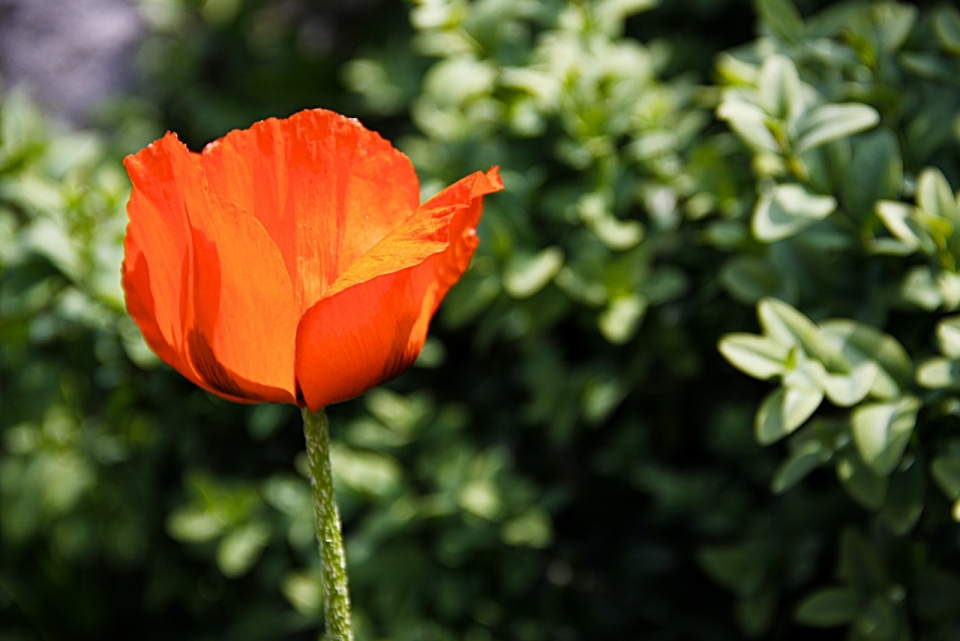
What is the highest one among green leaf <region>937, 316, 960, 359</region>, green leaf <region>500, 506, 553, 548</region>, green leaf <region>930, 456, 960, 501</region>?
green leaf <region>937, 316, 960, 359</region>

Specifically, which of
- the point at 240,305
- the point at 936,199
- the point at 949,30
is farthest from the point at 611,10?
the point at 240,305

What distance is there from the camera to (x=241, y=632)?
166 centimetres

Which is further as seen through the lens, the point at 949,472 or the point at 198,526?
the point at 198,526

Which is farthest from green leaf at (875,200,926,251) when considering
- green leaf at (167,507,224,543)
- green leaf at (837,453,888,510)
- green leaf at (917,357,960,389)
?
green leaf at (167,507,224,543)

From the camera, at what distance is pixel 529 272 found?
A: 1278 millimetres

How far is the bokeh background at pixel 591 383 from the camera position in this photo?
1.08 m

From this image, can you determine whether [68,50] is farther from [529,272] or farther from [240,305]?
[240,305]

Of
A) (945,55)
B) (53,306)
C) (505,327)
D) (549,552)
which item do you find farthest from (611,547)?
(53,306)

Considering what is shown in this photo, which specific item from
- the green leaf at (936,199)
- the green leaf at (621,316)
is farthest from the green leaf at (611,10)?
the green leaf at (936,199)

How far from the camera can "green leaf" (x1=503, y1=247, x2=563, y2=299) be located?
49.6 inches

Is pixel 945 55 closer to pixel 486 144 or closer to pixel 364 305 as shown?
pixel 486 144

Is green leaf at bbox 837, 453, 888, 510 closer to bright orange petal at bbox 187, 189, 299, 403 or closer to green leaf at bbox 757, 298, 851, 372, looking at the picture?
green leaf at bbox 757, 298, 851, 372

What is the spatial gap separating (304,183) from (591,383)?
720 millimetres

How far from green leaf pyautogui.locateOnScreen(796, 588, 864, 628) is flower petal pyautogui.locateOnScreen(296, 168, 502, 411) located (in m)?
0.63
